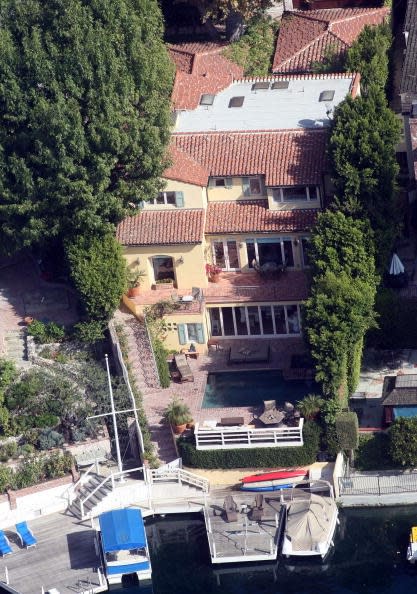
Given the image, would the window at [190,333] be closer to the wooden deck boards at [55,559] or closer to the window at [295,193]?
the window at [295,193]

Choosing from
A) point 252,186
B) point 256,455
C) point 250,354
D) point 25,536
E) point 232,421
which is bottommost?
point 25,536

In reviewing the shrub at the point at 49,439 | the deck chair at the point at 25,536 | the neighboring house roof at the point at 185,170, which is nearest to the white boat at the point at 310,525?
the deck chair at the point at 25,536

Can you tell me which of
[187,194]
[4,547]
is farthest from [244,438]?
[187,194]

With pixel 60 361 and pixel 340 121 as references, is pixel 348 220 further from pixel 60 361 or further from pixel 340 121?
pixel 60 361

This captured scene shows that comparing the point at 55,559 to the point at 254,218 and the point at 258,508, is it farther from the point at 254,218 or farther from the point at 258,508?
the point at 254,218

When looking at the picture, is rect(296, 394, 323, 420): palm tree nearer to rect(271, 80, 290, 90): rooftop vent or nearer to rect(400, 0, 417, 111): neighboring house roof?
rect(271, 80, 290, 90): rooftop vent

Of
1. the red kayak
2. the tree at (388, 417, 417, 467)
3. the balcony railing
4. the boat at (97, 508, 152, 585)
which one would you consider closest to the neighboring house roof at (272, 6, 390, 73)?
the balcony railing

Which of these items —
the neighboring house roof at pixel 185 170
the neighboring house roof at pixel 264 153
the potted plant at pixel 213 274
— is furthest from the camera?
the potted plant at pixel 213 274

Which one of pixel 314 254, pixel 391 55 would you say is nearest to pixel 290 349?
pixel 314 254
